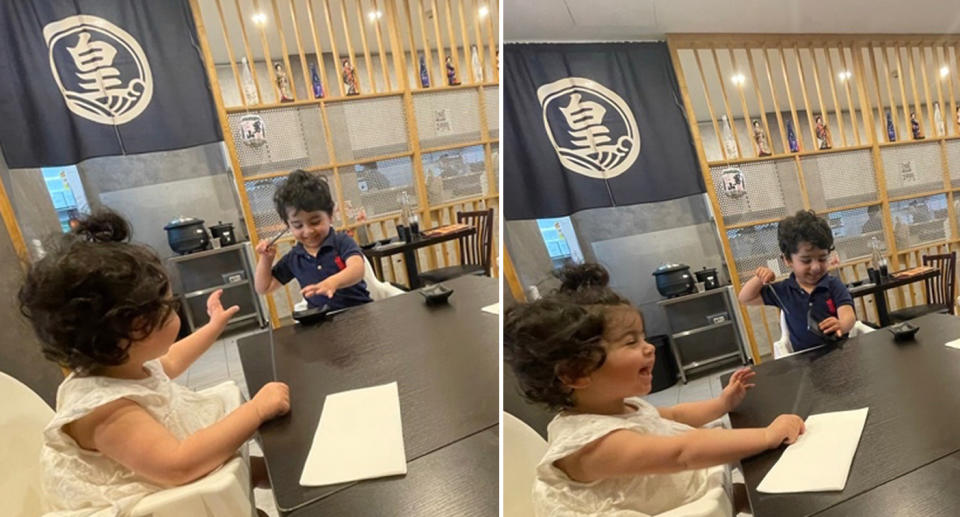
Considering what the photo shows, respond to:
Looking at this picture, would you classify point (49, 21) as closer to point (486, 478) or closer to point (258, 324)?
point (258, 324)

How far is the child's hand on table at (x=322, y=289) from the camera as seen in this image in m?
1.16

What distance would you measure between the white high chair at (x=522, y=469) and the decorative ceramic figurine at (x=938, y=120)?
27 cm

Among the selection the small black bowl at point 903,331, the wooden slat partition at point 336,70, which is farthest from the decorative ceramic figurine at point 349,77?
the small black bowl at point 903,331

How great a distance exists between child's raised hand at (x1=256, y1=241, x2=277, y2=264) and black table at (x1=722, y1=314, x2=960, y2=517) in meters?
1.19

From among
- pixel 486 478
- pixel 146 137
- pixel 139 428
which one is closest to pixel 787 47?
pixel 486 478

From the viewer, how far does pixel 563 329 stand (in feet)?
0.86

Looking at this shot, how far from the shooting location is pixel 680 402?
34cm

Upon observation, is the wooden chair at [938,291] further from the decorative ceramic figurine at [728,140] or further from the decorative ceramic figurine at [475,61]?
the decorative ceramic figurine at [475,61]

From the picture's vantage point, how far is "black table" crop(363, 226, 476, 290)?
1.10 m

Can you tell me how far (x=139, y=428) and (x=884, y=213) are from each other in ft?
2.32

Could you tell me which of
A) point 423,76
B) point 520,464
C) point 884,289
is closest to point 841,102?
point 884,289

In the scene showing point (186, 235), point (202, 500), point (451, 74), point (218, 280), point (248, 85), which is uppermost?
point (248, 85)

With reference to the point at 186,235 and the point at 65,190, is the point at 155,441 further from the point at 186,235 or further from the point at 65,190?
the point at 65,190

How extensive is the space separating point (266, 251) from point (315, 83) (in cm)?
45
